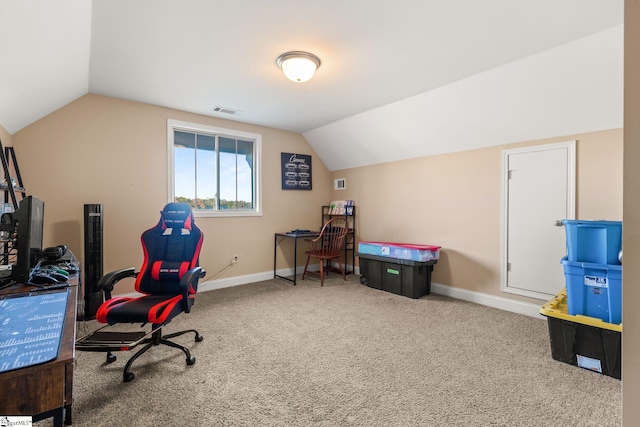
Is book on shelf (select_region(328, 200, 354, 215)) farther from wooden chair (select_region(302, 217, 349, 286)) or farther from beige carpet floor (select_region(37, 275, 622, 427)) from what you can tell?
beige carpet floor (select_region(37, 275, 622, 427))

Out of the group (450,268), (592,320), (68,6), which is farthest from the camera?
(450,268)

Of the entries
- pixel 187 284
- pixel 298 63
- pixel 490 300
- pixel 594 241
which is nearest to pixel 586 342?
pixel 594 241

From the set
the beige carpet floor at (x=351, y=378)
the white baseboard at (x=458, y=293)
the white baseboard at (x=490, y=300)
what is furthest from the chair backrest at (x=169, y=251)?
the white baseboard at (x=490, y=300)

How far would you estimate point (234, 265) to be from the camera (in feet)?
14.2

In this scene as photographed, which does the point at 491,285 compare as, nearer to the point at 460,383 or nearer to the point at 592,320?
the point at 592,320

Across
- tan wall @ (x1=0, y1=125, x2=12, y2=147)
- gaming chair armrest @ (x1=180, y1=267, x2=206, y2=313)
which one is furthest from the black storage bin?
tan wall @ (x1=0, y1=125, x2=12, y2=147)

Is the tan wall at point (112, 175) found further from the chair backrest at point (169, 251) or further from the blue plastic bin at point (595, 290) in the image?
the blue plastic bin at point (595, 290)

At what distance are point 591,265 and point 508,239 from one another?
47.3 inches

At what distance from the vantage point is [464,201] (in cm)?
366

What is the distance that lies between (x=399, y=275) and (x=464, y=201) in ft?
4.05

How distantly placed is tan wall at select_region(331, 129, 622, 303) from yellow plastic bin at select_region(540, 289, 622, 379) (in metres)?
1.10

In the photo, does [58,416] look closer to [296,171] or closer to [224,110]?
[224,110]

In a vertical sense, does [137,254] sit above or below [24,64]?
below

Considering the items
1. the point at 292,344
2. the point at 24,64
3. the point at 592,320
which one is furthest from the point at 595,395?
the point at 24,64
